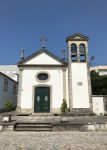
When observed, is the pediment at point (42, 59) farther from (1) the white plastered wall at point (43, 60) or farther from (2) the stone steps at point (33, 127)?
(2) the stone steps at point (33, 127)

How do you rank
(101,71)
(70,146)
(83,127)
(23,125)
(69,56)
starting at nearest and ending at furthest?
(70,146), (83,127), (23,125), (69,56), (101,71)

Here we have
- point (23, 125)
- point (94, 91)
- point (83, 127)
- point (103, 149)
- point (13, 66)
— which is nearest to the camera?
point (103, 149)

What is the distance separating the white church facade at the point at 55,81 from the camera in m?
17.6

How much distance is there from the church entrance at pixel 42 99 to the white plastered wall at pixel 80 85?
257cm

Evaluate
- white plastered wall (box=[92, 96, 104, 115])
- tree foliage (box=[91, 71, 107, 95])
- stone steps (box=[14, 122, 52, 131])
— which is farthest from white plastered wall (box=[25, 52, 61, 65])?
stone steps (box=[14, 122, 52, 131])

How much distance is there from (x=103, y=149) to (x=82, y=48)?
14.6 meters

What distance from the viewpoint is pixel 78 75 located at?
18.1 metres

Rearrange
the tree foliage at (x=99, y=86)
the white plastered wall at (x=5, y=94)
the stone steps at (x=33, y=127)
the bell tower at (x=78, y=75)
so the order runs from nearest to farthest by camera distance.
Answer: the stone steps at (x=33, y=127), the bell tower at (x=78, y=75), the white plastered wall at (x=5, y=94), the tree foliage at (x=99, y=86)

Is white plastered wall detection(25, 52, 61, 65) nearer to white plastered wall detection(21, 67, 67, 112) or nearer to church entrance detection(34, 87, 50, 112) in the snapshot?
white plastered wall detection(21, 67, 67, 112)

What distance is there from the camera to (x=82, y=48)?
19.3m

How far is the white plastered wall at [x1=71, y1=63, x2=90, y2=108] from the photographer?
1741 cm

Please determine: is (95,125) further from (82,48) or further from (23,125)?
(82,48)

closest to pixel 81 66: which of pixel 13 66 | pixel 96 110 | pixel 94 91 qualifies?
pixel 96 110

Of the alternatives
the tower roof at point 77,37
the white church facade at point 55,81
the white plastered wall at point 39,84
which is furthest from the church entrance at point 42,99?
the tower roof at point 77,37
